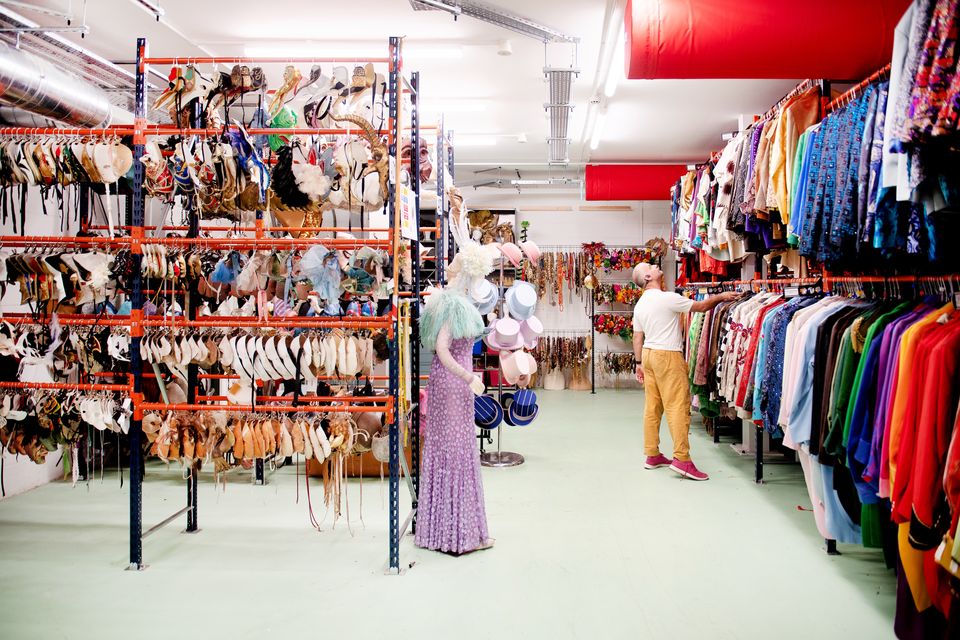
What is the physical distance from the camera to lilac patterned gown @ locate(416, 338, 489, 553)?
3.99 meters

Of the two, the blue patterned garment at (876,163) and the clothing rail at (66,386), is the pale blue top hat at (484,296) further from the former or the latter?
the blue patterned garment at (876,163)

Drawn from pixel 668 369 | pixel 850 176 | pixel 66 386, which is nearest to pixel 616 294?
pixel 668 369

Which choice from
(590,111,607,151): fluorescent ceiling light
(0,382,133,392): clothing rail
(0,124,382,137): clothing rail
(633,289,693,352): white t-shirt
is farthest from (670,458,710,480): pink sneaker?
(0,382,133,392): clothing rail

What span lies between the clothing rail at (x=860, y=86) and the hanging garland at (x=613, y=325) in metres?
7.19

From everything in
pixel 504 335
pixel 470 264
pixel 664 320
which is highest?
pixel 470 264

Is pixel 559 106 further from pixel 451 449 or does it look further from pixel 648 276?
pixel 451 449

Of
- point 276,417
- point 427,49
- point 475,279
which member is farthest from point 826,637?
point 427,49

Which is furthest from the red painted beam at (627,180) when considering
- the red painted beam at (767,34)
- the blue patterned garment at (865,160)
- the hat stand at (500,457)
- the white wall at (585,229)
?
the blue patterned garment at (865,160)

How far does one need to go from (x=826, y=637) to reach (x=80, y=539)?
4.26m

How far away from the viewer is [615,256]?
37.0ft

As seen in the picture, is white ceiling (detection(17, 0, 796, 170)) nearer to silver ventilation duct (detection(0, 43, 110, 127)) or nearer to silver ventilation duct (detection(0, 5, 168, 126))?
silver ventilation duct (detection(0, 5, 168, 126))

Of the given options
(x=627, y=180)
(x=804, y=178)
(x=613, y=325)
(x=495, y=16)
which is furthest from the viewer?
(x=613, y=325)

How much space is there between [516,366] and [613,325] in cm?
585

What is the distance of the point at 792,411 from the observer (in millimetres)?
3846
